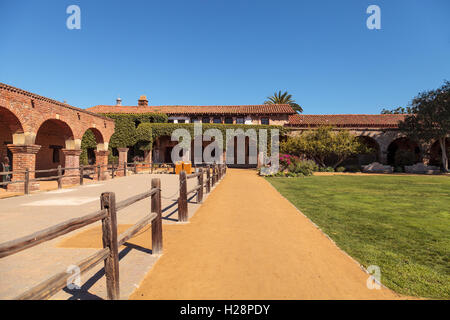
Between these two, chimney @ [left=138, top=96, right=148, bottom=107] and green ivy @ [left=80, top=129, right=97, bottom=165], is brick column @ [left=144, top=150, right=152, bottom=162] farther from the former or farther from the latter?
chimney @ [left=138, top=96, right=148, bottom=107]

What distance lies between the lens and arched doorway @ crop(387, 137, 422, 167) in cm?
2344

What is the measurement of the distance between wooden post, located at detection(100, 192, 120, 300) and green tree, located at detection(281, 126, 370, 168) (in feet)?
72.4

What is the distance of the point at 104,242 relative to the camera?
2.34 metres

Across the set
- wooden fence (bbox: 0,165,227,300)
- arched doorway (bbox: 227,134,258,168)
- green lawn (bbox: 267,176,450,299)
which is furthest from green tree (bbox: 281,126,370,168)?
wooden fence (bbox: 0,165,227,300)

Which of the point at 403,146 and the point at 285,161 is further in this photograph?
the point at 403,146

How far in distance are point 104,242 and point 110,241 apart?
0.21ft

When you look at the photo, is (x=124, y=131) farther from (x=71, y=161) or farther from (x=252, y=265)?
(x=252, y=265)

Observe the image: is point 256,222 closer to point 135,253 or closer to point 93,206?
point 135,253

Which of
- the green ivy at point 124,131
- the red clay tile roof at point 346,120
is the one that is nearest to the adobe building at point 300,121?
the red clay tile roof at point 346,120

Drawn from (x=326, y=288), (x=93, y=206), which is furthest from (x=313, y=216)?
(x=93, y=206)

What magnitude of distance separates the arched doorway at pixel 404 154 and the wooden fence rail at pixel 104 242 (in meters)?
28.1

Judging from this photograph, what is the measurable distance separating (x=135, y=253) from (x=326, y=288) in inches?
112

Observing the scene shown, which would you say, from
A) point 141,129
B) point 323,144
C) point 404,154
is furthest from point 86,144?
point 404,154

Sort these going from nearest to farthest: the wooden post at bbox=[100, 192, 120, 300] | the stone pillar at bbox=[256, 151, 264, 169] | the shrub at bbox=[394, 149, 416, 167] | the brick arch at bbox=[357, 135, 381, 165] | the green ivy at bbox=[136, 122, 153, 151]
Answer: the wooden post at bbox=[100, 192, 120, 300]
the shrub at bbox=[394, 149, 416, 167]
the green ivy at bbox=[136, 122, 153, 151]
the brick arch at bbox=[357, 135, 381, 165]
the stone pillar at bbox=[256, 151, 264, 169]
